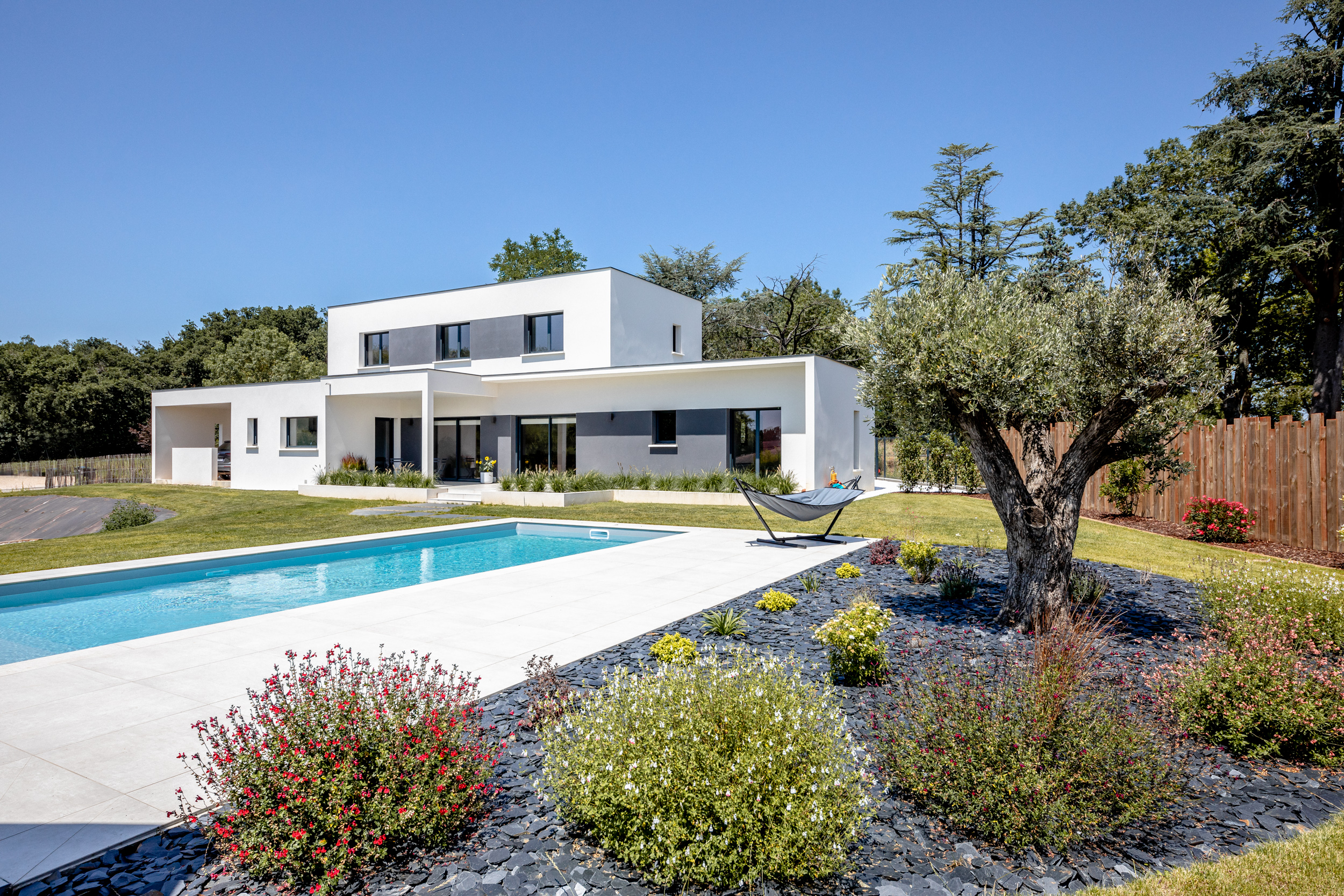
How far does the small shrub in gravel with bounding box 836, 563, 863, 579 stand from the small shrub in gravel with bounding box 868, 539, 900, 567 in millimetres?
643

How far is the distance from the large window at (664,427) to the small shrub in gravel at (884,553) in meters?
11.1

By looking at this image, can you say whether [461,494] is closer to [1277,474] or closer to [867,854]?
[1277,474]

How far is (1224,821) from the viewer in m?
2.82

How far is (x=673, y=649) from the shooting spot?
4.64 meters

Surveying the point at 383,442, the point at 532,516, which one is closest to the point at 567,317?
the point at 532,516

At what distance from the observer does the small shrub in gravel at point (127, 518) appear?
1467 cm

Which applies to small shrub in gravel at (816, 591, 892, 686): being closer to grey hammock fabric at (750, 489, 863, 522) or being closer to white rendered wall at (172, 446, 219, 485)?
grey hammock fabric at (750, 489, 863, 522)

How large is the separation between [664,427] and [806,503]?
10223 mm

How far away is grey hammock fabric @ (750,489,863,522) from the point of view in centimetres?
985

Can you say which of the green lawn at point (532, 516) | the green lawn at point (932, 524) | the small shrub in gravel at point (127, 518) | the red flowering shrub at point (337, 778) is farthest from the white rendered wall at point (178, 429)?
the red flowering shrub at point (337, 778)

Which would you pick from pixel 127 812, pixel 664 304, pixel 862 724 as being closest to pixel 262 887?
pixel 127 812

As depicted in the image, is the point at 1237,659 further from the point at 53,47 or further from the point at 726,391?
the point at 53,47

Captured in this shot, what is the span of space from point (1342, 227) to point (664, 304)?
63.9 feet

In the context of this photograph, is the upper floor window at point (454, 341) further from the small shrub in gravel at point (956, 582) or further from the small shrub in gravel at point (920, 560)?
the small shrub in gravel at point (956, 582)
